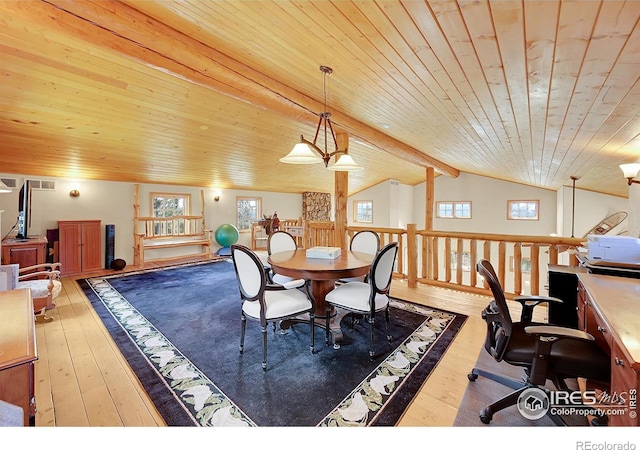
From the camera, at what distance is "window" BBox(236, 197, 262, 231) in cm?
827

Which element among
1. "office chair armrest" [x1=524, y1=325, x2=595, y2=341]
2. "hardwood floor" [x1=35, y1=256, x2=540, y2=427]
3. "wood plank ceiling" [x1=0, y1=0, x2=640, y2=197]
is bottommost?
"hardwood floor" [x1=35, y1=256, x2=540, y2=427]

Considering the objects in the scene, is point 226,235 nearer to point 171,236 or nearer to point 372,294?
point 171,236

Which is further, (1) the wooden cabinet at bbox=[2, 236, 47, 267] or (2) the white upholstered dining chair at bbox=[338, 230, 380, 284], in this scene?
(1) the wooden cabinet at bbox=[2, 236, 47, 267]

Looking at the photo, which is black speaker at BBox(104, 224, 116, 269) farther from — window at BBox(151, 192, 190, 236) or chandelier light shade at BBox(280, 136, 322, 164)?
chandelier light shade at BBox(280, 136, 322, 164)

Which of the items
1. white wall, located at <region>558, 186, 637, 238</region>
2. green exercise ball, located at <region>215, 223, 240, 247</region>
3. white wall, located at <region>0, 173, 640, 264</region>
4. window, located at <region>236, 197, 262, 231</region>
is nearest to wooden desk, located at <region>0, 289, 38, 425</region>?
white wall, located at <region>0, 173, 640, 264</region>

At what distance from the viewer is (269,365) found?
7.20ft

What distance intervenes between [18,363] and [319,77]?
295cm

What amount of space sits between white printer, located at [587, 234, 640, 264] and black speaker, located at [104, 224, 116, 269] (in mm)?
7112

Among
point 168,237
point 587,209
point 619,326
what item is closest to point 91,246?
point 168,237

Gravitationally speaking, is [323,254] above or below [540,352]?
above

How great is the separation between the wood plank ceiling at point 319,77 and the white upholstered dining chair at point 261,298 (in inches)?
68.6

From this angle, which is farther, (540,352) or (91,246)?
(91,246)

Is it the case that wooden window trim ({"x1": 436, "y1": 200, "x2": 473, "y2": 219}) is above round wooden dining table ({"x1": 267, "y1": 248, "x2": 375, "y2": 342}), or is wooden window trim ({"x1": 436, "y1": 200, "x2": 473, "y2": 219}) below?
above

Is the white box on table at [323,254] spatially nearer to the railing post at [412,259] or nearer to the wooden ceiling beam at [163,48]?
the railing post at [412,259]
